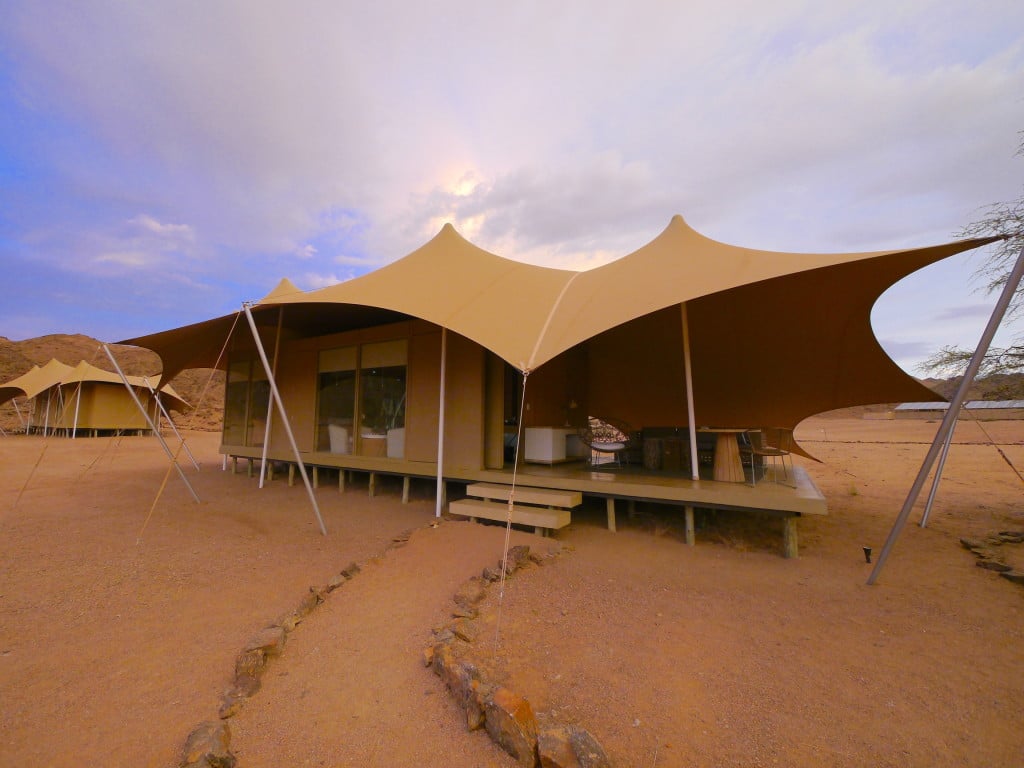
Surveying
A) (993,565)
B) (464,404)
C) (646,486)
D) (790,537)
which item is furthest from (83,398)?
(993,565)

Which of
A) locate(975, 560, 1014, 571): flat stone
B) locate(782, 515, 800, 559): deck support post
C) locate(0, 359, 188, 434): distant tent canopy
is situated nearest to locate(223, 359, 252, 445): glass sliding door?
locate(782, 515, 800, 559): deck support post

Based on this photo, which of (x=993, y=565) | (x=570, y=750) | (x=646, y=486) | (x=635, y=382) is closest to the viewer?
(x=570, y=750)

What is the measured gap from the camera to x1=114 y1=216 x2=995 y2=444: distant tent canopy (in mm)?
3777

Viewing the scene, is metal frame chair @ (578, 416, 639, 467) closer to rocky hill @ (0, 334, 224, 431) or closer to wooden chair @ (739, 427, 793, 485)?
wooden chair @ (739, 427, 793, 485)

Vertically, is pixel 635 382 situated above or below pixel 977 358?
above

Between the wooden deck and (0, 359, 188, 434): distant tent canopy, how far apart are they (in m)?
15.2

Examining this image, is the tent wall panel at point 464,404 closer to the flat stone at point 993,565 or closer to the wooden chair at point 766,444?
the wooden chair at point 766,444

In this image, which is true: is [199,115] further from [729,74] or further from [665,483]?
[665,483]

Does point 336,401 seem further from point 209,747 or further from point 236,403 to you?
point 209,747

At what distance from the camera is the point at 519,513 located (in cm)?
437

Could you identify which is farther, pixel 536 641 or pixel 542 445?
pixel 542 445

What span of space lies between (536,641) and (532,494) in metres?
2.12

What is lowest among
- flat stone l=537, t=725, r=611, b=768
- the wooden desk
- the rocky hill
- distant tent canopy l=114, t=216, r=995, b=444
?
flat stone l=537, t=725, r=611, b=768

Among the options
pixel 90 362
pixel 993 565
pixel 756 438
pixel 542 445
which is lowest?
pixel 993 565
